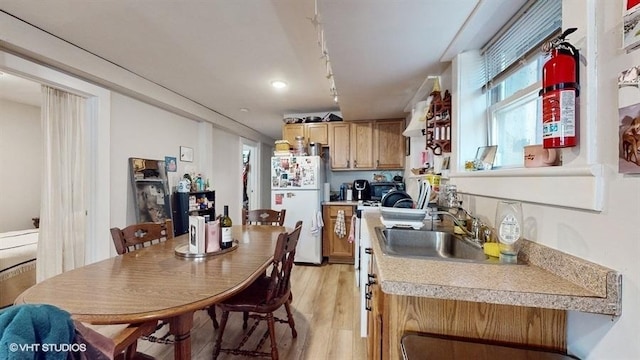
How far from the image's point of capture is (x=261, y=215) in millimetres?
3010

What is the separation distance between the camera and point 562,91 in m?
0.86

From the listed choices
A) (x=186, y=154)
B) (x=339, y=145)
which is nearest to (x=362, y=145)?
(x=339, y=145)

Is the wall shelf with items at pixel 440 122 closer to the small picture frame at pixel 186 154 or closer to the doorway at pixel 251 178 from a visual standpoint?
the small picture frame at pixel 186 154

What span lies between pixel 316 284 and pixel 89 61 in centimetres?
309

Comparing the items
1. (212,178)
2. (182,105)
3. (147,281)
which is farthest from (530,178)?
(212,178)

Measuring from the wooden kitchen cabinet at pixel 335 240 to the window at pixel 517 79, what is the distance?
2.40 m

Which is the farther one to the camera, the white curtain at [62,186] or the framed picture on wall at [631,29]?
the white curtain at [62,186]

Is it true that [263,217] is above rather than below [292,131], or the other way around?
below

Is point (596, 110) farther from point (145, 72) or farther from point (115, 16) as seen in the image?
point (145, 72)

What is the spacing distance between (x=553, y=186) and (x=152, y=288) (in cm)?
157

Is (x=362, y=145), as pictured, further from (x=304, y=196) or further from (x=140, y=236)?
(x=140, y=236)

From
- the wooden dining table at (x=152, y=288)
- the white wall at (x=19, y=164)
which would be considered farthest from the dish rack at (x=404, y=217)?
the white wall at (x=19, y=164)

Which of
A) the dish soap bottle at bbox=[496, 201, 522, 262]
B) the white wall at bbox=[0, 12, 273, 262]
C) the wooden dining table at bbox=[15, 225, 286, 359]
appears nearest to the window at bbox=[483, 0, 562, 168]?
the dish soap bottle at bbox=[496, 201, 522, 262]

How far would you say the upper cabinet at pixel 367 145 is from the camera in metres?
4.08
